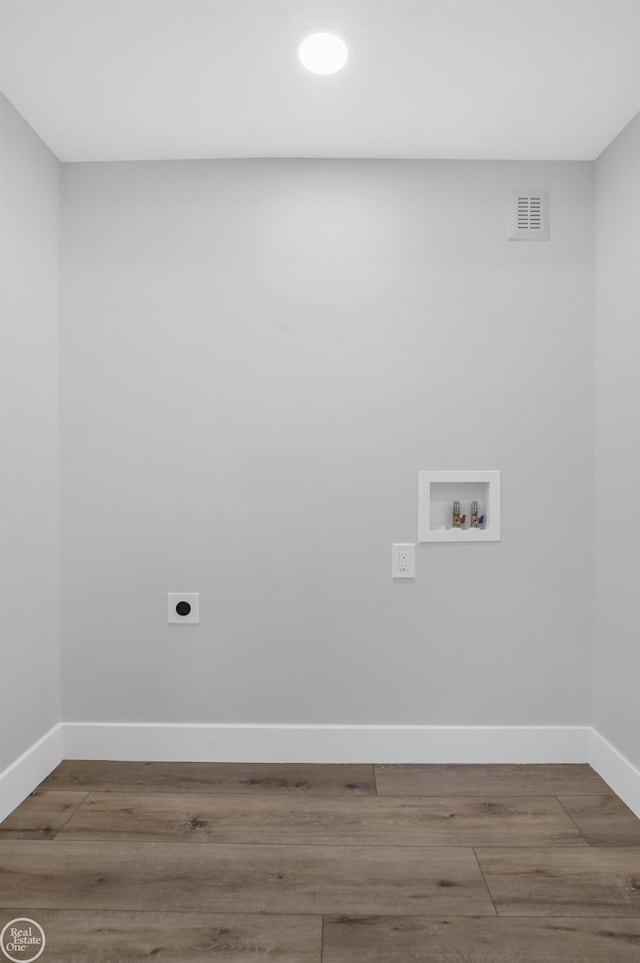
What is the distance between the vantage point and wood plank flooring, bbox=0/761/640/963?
58.0 inches

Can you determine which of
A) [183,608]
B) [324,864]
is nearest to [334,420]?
[183,608]

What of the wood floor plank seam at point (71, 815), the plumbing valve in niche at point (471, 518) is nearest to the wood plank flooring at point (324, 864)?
the wood floor plank seam at point (71, 815)

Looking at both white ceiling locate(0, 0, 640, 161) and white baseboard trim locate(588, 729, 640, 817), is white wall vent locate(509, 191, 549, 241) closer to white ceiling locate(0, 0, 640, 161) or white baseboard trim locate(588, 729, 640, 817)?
white ceiling locate(0, 0, 640, 161)

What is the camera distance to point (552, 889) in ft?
5.45

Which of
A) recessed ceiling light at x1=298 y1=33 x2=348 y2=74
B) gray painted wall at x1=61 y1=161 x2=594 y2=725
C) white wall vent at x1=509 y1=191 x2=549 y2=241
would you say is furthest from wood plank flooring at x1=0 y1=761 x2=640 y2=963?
recessed ceiling light at x1=298 y1=33 x2=348 y2=74

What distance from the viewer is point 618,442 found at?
222 cm

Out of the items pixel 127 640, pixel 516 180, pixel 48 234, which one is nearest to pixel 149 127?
pixel 48 234

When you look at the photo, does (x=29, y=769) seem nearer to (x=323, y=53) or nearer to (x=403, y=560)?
(x=403, y=560)

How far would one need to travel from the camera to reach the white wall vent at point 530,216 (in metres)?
2.39

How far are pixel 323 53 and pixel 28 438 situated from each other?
159 centimetres

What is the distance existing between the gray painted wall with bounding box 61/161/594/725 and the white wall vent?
0.05 meters

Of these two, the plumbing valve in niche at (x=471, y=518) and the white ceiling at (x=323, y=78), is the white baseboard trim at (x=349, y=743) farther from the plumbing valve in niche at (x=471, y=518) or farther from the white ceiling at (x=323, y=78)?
the white ceiling at (x=323, y=78)

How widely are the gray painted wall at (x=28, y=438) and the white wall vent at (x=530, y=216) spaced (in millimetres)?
1814

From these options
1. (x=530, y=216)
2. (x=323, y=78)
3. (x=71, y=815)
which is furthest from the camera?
(x=530, y=216)
